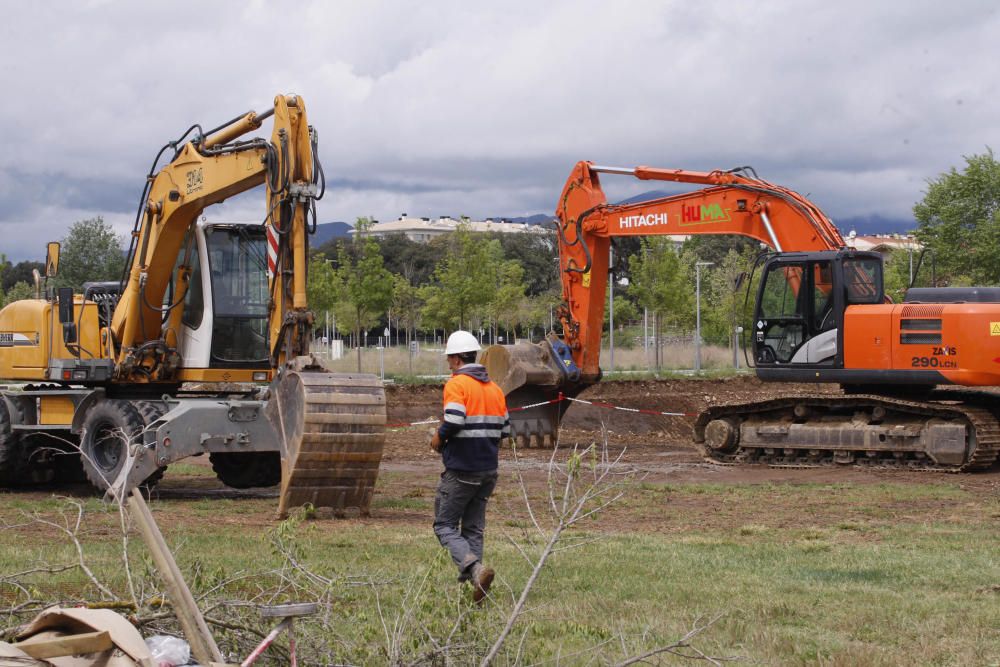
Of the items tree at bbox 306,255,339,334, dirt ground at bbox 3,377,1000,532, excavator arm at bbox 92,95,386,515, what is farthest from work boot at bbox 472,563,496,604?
tree at bbox 306,255,339,334

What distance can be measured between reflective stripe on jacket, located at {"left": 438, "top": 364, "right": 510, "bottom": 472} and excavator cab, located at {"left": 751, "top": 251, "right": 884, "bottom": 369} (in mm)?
10021

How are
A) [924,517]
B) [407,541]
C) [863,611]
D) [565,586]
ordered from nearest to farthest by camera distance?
1. [863,611]
2. [565,586]
3. [407,541]
4. [924,517]

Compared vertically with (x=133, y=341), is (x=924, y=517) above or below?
below

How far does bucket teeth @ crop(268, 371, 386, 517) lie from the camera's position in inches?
451

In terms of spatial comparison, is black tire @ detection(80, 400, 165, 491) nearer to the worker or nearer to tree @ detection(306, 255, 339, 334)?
the worker

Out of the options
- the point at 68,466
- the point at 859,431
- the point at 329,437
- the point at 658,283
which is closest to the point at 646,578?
the point at 329,437

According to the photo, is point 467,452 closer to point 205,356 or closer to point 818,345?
point 205,356

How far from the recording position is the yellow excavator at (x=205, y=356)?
11.8 meters

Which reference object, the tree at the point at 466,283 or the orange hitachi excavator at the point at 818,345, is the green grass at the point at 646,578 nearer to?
the orange hitachi excavator at the point at 818,345

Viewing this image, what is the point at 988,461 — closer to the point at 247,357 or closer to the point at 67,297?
the point at 247,357

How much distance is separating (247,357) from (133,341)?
1399 mm

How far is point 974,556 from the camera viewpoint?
997cm

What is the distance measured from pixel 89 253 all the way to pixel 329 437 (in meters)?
47.0

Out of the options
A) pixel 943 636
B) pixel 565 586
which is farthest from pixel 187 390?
pixel 943 636
